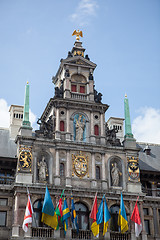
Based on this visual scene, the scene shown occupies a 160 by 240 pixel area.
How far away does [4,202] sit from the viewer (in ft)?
151

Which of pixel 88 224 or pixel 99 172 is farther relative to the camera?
pixel 99 172

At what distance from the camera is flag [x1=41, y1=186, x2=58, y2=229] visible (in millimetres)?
43000

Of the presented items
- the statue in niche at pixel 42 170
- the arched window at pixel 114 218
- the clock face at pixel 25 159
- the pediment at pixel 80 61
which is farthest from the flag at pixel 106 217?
the pediment at pixel 80 61

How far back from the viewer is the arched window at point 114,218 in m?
46.7

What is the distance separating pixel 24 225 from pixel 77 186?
310 inches

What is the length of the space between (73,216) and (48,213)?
2706 mm

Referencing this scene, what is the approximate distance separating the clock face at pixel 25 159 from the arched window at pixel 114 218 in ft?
33.4

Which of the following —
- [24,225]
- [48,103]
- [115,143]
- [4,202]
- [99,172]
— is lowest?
[24,225]

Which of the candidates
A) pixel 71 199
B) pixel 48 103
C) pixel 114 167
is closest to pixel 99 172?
pixel 114 167

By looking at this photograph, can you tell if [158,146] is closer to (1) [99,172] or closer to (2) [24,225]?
(1) [99,172]

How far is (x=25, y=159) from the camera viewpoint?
46.4 meters

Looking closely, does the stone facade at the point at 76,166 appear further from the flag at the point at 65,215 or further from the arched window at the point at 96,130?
the flag at the point at 65,215

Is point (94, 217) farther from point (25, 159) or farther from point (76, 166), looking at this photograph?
point (25, 159)

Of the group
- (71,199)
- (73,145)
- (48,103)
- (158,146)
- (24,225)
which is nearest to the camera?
(24,225)
